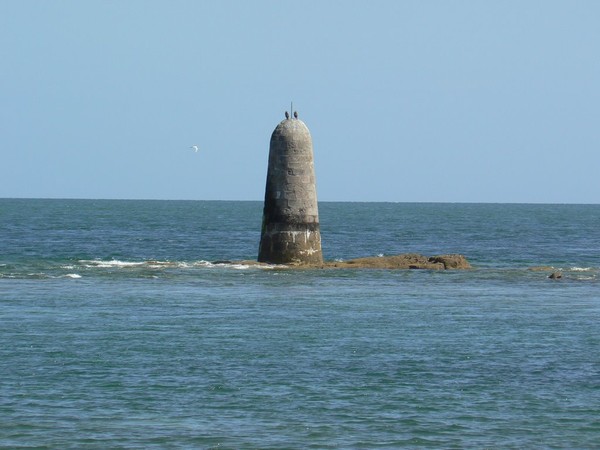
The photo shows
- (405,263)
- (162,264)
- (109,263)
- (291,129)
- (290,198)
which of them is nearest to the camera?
(290,198)

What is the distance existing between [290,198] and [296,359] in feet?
64.3

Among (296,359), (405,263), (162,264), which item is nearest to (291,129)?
(405,263)

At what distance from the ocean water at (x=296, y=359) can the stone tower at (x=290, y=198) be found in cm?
135

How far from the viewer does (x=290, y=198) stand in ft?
140

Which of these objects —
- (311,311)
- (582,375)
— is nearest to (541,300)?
(311,311)

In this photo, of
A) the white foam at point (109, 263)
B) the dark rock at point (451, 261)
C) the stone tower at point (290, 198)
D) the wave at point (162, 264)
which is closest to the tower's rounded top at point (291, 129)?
the stone tower at point (290, 198)

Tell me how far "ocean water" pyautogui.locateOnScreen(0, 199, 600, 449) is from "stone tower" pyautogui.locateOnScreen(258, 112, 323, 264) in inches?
53.0

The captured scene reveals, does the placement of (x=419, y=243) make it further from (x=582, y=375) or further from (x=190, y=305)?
(x=582, y=375)

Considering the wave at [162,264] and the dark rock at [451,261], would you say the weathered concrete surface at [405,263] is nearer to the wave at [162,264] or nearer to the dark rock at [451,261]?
the dark rock at [451,261]

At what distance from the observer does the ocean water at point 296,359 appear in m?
17.6

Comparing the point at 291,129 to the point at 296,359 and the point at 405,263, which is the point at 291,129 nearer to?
the point at 405,263

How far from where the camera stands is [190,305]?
1275 inches

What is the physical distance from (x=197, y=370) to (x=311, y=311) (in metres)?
9.24

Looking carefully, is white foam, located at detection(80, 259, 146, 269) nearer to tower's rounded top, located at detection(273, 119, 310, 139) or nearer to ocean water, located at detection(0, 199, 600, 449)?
ocean water, located at detection(0, 199, 600, 449)
